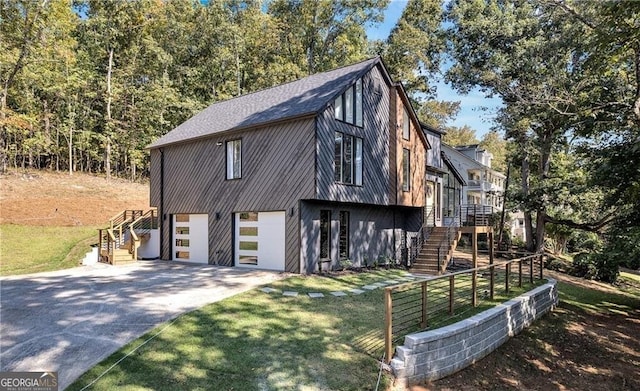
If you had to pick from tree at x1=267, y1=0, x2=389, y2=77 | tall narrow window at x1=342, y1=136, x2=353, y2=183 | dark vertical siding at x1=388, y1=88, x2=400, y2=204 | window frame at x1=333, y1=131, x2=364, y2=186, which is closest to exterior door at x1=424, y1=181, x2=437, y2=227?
dark vertical siding at x1=388, y1=88, x2=400, y2=204

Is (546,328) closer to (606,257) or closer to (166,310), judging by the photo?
(606,257)

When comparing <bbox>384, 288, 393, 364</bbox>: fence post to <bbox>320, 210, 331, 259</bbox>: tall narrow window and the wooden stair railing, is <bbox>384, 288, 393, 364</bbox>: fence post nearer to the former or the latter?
<bbox>320, 210, 331, 259</bbox>: tall narrow window

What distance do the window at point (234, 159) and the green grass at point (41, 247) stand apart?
253 inches

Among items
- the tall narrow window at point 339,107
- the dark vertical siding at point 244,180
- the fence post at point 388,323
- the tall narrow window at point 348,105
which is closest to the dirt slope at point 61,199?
the dark vertical siding at point 244,180

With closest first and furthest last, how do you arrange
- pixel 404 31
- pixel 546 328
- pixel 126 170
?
pixel 546 328
pixel 404 31
pixel 126 170

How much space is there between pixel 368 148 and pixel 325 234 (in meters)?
3.59

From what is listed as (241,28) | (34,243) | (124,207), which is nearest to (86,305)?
(34,243)

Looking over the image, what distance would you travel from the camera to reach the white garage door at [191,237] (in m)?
14.5

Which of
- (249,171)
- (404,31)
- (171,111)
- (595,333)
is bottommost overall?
(595,333)

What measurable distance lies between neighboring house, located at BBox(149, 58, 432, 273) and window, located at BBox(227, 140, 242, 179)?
0.12 feet

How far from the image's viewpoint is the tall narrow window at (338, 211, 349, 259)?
13.3m

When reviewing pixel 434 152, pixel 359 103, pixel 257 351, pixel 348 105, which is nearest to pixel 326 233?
pixel 348 105

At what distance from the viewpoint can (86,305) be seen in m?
7.59

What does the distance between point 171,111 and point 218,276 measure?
2166 cm
